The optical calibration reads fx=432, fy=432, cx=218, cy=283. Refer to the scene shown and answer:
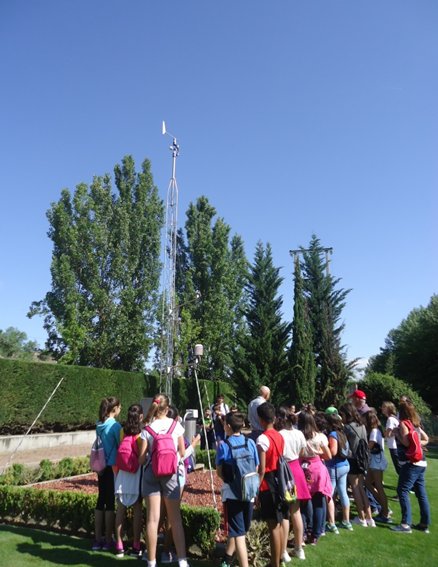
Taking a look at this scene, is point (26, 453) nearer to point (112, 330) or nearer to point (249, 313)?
point (112, 330)

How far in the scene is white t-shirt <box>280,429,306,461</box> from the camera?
5539 millimetres

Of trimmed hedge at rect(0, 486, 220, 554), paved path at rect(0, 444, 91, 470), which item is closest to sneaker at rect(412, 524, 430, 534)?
trimmed hedge at rect(0, 486, 220, 554)

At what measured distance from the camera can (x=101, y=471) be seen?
5.74 metres

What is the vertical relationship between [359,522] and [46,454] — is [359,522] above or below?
below

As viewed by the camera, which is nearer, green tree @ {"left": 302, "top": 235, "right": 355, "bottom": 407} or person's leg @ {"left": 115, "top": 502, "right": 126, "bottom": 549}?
person's leg @ {"left": 115, "top": 502, "right": 126, "bottom": 549}

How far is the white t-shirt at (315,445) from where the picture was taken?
6094mm

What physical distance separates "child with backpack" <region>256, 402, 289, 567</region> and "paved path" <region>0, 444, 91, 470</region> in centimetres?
1148

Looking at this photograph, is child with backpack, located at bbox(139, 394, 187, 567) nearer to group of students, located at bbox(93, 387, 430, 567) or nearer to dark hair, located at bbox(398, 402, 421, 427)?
group of students, located at bbox(93, 387, 430, 567)

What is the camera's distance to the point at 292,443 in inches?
220

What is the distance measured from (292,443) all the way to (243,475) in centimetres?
132

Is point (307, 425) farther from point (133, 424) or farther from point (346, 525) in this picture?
point (133, 424)

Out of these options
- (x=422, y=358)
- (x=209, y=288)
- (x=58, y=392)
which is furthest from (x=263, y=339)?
(x=422, y=358)

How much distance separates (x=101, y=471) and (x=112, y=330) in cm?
2198

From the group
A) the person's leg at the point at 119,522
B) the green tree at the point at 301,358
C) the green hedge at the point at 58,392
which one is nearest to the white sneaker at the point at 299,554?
the person's leg at the point at 119,522
